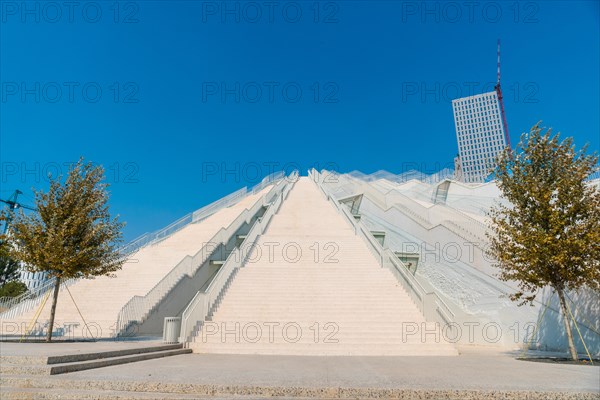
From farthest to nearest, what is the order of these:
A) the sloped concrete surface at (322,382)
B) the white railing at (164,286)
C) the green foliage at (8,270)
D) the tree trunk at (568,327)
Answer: the green foliage at (8,270) < the white railing at (164,286) < the tree trunk at (568,327) < the sloped concrete surface at (322,382)

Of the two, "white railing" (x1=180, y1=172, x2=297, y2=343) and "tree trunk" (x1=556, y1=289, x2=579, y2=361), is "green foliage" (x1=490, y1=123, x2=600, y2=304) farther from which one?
"white railing" (x1=180, y1=172, x2=297, y2=343)

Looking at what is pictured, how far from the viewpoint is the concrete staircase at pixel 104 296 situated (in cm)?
1343

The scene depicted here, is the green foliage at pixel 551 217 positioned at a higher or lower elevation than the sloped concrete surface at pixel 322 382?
higher

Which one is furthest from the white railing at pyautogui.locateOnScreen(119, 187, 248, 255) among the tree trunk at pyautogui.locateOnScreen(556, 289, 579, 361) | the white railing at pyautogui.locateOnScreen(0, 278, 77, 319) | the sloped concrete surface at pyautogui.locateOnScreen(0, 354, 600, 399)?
the tree trunk at pyautogui.locateOnScreen(556, 289, 579, 361)

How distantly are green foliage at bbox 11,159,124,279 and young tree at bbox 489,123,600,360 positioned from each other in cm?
1195

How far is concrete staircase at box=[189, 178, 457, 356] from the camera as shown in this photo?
32.6ft

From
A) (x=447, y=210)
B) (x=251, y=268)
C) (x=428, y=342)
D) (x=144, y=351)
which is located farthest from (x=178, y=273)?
(x=447, y=210)

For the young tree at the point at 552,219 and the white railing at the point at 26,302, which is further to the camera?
the white railing at the point at 26,302

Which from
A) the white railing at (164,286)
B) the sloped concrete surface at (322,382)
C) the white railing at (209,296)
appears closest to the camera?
the sloped concrete surface at (322,382)

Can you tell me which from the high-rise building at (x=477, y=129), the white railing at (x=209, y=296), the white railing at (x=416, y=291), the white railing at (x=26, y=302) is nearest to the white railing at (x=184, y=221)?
the white railing at (x=26, y=302)

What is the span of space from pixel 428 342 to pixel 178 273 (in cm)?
1075

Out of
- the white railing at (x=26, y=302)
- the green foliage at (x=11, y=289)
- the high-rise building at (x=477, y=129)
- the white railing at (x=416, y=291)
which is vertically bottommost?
the green foliage at (x=11, y=289)

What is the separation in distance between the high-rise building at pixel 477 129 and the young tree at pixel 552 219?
99.7 metres

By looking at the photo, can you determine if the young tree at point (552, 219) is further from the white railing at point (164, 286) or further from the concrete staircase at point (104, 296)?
the concrete staircase at point (104, 296)
